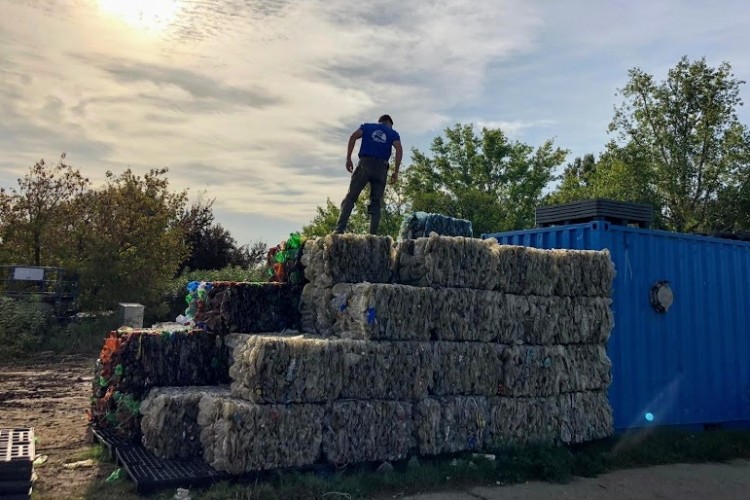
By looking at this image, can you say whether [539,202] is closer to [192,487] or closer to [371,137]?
[371,137]

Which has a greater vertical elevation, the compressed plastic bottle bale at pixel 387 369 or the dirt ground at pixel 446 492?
the compressed plastic bottle bale at pixel 387 369

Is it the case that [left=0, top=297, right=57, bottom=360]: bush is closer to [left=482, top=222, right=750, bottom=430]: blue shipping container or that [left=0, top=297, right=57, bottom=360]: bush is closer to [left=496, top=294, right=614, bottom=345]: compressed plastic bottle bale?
[left=482, top=222, right=750, bottom=430]: blue shipping container

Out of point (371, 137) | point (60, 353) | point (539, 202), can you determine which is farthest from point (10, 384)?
point (539, 202)

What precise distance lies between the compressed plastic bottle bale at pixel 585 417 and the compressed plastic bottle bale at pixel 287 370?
119 inches

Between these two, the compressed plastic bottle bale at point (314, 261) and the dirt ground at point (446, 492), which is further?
the compressed plastic bottle bale at point (314, 261)

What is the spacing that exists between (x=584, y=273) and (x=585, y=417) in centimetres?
177

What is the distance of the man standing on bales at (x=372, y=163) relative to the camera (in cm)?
821

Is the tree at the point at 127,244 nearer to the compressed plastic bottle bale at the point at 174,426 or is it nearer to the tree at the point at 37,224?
the tree at the point at 37,224

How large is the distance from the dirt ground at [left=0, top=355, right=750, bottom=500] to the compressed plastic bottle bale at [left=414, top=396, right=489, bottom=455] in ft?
1.93

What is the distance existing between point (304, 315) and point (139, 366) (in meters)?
1.93

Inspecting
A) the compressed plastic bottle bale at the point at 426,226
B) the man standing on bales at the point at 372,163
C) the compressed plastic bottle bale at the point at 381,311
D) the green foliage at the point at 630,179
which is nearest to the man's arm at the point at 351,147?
the man standing on bales at the point at 372,163

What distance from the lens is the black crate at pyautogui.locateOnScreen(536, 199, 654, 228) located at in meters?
8.66

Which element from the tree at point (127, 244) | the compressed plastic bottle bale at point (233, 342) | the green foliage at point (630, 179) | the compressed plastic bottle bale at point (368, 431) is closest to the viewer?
the compressed plastic bottle bale at point (368, 431)

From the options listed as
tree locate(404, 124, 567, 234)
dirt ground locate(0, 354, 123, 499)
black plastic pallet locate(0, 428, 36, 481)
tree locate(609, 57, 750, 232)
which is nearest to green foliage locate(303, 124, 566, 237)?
tree locate(404, 124, 567, 234)
